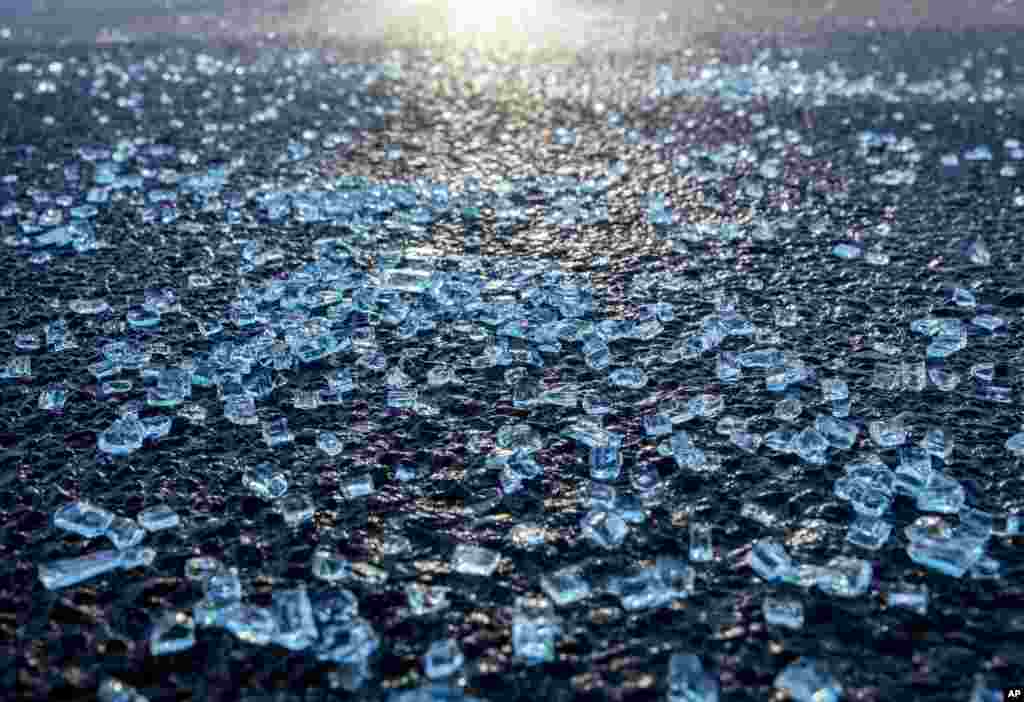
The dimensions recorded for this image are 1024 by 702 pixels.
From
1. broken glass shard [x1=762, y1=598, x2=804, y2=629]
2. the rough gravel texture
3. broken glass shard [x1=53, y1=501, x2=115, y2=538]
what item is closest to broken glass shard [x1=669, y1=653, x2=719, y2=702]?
the rough gravel texture

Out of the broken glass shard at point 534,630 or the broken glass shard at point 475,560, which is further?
the broken glass shard at point 475,560

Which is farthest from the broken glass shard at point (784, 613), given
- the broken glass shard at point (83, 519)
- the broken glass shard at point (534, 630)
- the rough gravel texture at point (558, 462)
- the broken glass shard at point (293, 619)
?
the broken glass shard at point (83, 519)

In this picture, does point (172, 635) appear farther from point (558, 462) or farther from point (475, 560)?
point (558, 462)

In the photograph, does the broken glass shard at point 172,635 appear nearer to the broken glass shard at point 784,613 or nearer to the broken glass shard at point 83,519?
the broken glass shard at point 83,519

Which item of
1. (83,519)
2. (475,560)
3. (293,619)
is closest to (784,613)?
(475,560)

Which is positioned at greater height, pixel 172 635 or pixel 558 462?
pixel 558 462

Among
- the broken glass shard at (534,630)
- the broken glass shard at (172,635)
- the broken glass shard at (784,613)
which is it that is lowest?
the broken glass shard at (172,635)

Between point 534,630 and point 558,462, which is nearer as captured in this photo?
point 534,630

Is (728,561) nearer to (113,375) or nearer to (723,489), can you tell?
(723,489)

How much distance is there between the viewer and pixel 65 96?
15.5 feet

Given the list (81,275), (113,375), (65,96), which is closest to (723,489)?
(113,375)

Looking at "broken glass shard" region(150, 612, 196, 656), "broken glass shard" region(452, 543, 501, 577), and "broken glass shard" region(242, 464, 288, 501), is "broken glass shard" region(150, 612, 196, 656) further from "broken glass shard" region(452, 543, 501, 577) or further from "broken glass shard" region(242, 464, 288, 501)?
"broken glass shard" region(452, 543, 501, 577)

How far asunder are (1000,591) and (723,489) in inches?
18.9

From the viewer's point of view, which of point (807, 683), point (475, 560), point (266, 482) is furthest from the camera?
point (266, 482)
